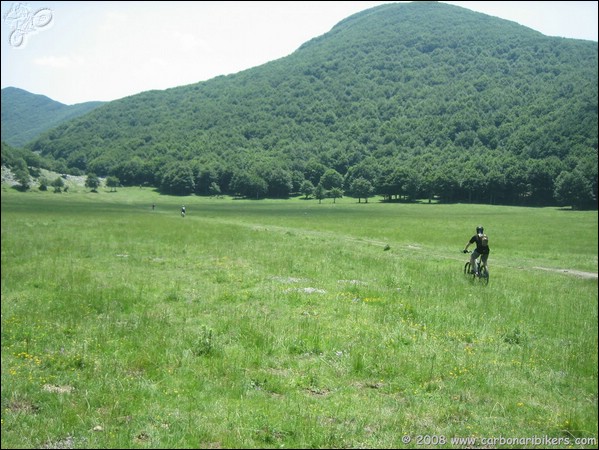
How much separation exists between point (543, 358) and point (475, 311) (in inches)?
187

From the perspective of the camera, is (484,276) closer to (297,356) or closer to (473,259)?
(473,259)

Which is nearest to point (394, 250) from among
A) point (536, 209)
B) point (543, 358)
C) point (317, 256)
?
point (317, 256)

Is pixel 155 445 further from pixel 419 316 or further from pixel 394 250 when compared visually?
pixel 394 250

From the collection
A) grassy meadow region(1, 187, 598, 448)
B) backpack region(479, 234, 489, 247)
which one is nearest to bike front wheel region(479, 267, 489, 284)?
grassy meadow region(1, 187, 598, 448)

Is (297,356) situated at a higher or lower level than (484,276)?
lower

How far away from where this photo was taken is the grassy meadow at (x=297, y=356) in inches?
324

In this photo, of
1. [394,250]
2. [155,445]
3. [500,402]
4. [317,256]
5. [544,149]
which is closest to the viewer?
[155,445]

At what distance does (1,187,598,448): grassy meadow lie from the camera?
8234mm

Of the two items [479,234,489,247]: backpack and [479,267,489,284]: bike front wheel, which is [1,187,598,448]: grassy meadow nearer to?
[479,267,489,284]: bike front wheel

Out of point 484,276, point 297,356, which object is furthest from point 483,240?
point 297,356

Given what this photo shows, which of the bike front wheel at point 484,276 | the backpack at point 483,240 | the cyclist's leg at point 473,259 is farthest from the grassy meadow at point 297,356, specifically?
the backpack at point 483,240

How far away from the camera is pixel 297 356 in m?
12.5

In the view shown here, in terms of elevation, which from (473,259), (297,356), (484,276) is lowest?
(297,356)

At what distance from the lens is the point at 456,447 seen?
767cm
